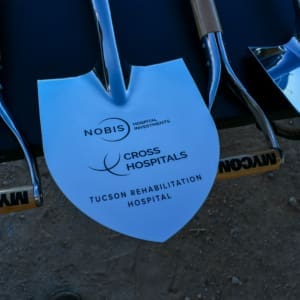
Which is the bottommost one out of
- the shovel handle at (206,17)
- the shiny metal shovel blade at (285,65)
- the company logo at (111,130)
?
the shiny metal shovel blade at (285,65)

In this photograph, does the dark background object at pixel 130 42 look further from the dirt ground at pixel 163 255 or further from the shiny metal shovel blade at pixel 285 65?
the dirt ground at pixel 163 255

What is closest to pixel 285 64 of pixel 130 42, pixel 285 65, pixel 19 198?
pixel 285 65

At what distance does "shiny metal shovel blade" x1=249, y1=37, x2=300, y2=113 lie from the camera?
676 mm

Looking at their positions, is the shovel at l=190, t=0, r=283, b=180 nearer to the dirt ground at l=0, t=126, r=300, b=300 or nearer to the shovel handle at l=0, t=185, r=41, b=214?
the shovel handle at l=0, t=185, r=41, b=214

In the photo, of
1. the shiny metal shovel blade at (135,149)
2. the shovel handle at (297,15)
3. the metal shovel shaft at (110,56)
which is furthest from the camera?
the shovel handle at (297,15)

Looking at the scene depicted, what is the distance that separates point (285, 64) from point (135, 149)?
0.30 meters

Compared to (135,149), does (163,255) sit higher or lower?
lower

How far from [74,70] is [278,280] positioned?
697 mm

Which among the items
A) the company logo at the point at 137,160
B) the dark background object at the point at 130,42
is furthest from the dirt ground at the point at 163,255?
the company logo at the point at 137,160

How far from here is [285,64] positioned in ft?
2.35

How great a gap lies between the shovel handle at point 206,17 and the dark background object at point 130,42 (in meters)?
0.05

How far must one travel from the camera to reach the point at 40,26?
760mm

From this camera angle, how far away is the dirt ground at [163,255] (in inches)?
41.6

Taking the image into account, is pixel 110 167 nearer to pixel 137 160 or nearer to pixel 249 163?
pixel 137 160
